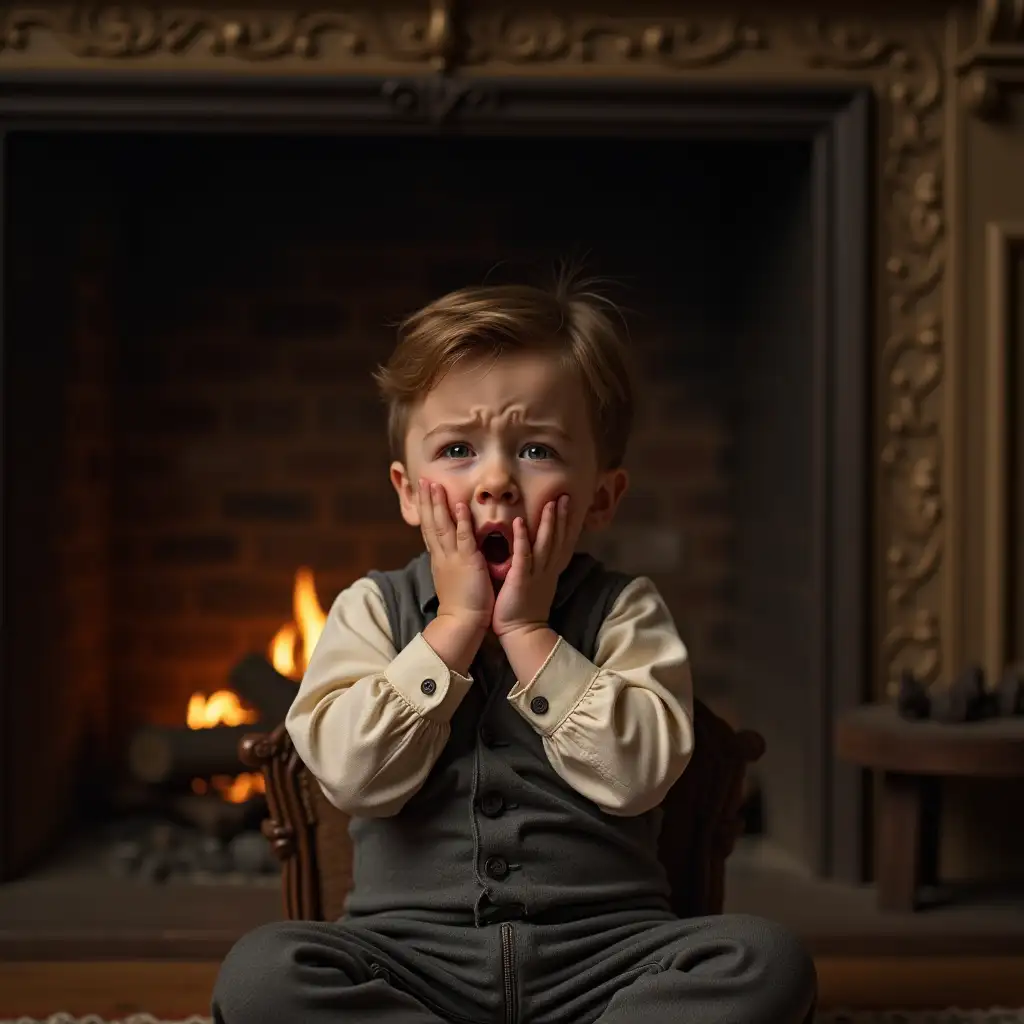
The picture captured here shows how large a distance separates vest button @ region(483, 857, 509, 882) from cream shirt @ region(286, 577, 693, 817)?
10 cm

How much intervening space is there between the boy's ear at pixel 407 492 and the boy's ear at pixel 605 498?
179mm

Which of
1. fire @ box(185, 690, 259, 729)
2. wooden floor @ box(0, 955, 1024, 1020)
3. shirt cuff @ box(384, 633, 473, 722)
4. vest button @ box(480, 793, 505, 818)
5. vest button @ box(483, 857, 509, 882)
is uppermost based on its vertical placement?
shirt cuff @ box(384, 633, 473, 722)

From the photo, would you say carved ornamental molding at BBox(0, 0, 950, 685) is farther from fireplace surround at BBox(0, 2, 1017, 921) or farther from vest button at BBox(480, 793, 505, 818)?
vest button at BBox(480, 793, 505, 818)

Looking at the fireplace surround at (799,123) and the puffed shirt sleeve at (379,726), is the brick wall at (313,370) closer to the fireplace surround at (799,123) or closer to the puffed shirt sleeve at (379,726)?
the fireplace surround at (799,123)

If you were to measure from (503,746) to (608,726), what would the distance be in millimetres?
119

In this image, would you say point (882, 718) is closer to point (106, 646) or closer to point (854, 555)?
point (854, 555)

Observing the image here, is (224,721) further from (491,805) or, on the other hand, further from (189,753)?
(491,805)

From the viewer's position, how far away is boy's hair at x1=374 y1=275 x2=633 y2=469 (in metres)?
1.42

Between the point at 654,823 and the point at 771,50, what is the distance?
1428 mm

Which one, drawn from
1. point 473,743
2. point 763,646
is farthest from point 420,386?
point 763,646

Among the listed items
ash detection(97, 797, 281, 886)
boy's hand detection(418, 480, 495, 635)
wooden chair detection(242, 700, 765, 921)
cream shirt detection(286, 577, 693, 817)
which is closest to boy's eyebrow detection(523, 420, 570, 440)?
boy's hand detection(418, 480, 495, 635)

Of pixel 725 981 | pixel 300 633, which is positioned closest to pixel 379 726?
pixel 725 981

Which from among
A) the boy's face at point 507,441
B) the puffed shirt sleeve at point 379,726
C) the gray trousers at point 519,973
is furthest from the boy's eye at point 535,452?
the gray trousers at point 519,973

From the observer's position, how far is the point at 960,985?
6.60 ft
